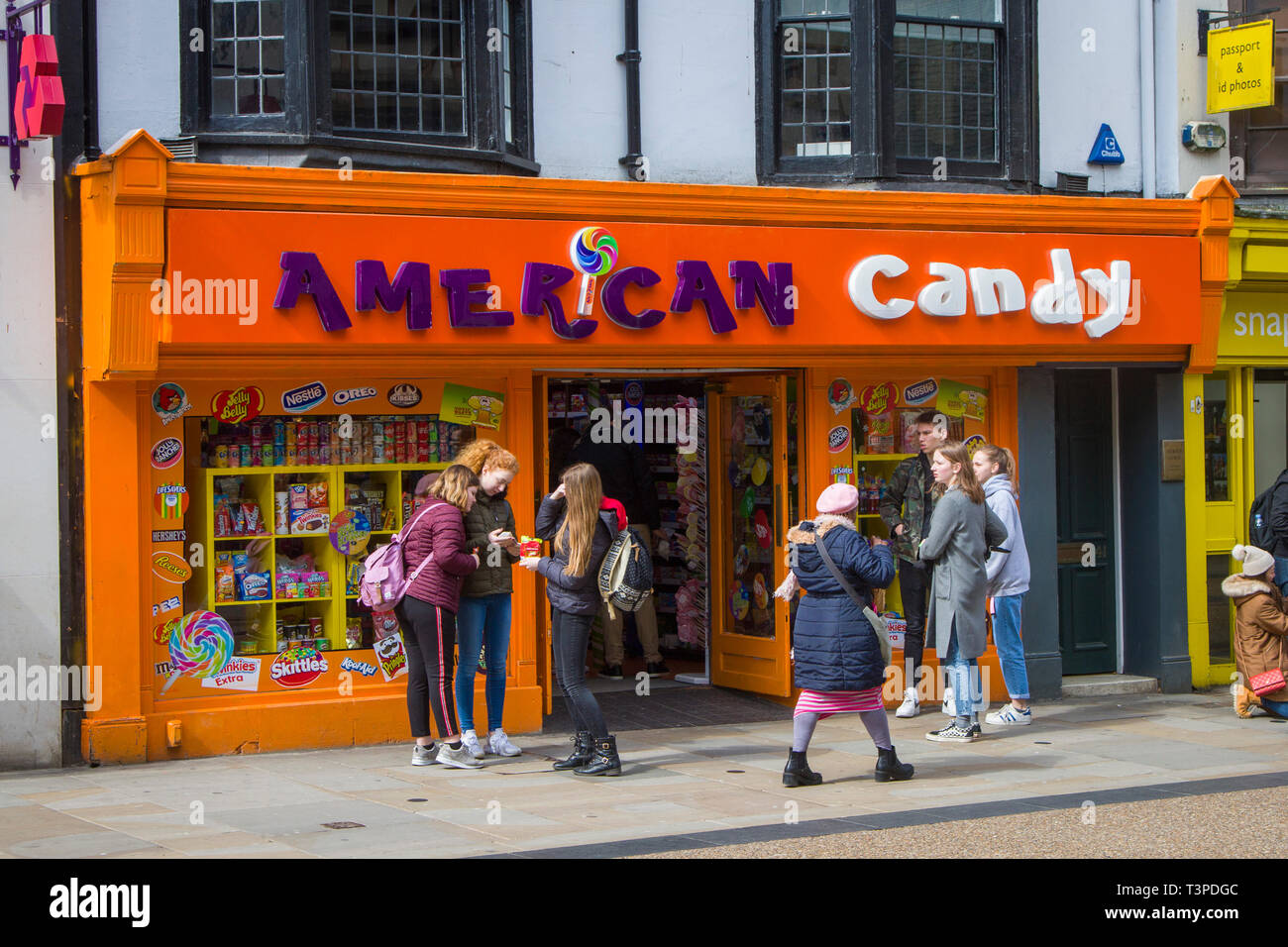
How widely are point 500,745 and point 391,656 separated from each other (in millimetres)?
1114

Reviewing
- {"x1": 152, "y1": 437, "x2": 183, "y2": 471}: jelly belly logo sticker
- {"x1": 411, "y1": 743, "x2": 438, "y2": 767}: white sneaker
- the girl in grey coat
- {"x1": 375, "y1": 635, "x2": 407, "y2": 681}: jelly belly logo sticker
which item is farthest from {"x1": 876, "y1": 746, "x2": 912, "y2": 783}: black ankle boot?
{"x1": 152, "y1": 437, "x2": 183, "y2": 471}: jelly belly logo sticker

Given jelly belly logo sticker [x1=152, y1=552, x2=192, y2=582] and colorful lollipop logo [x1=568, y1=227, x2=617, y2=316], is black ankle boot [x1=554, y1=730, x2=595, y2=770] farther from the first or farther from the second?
colorful lollipop logo [x1=568, y1=227, x2=617, y2=316]

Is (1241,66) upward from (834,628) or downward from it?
upward

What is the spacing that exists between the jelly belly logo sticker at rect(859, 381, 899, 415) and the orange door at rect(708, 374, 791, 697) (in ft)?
2.15

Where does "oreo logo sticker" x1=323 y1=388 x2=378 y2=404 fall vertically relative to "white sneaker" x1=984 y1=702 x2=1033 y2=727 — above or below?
above

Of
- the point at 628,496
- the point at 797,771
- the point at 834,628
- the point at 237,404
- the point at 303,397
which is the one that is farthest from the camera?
the point at 628,496

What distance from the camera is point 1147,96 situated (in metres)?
12.4

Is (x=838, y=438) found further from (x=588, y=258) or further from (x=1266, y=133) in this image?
(x=1266, y=133)

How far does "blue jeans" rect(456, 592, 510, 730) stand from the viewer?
945 centimetres

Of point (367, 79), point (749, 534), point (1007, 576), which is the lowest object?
point (1007, 576)

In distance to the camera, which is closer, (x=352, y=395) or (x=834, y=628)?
(x=834, y=628)

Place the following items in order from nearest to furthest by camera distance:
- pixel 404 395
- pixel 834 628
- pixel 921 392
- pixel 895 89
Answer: pixel 834 628
pixel 404 395
pixel 895 89
pixel 921 392

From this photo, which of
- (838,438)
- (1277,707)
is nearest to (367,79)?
(838,438)

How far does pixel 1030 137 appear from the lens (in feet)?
39.0
